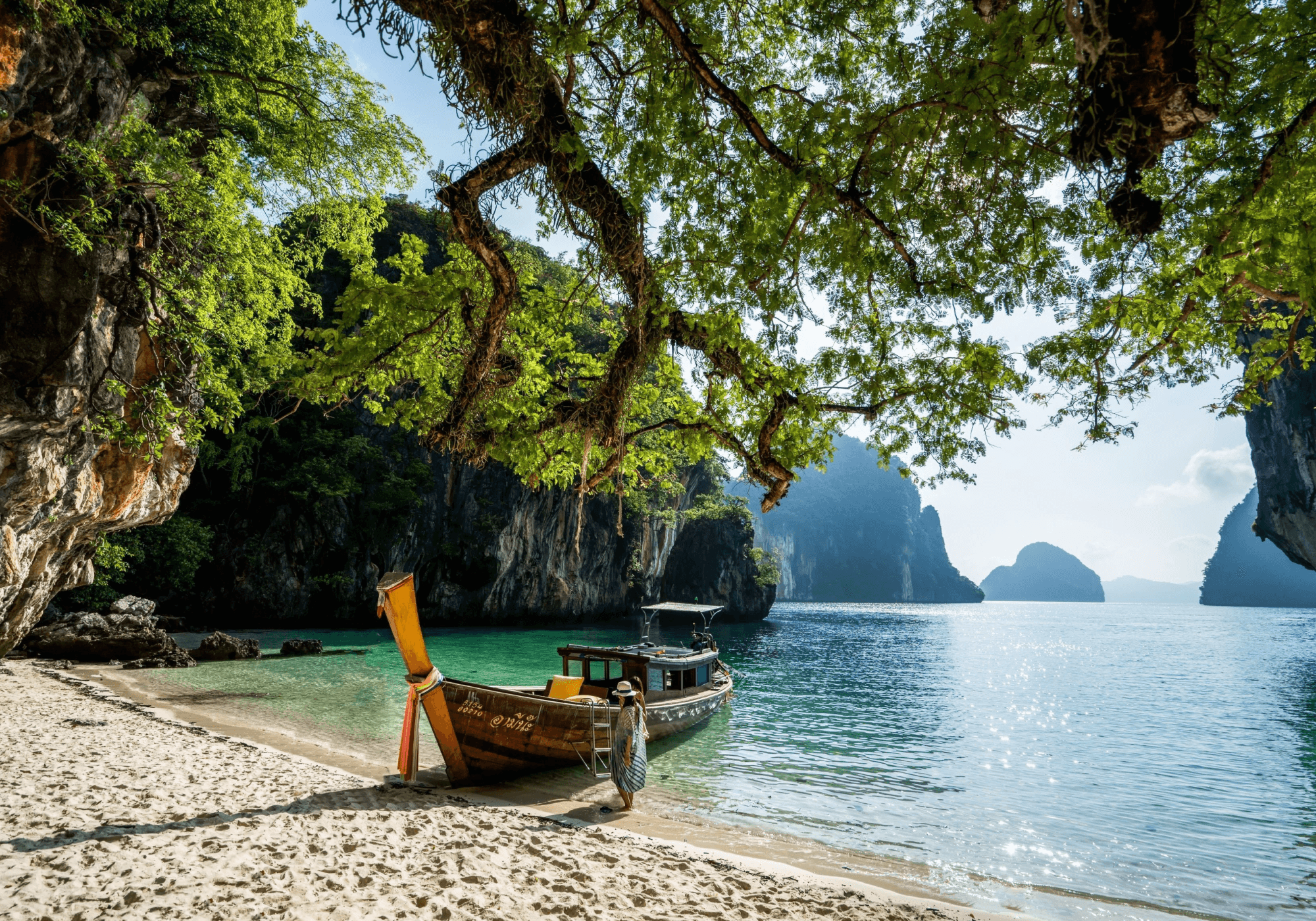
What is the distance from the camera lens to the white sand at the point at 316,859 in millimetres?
3928

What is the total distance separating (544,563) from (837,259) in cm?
3770

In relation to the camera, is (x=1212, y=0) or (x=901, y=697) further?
(x=901, y=697)

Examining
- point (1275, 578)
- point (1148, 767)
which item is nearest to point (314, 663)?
point (1148, 767)

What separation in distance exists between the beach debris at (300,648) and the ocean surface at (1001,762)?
1.24m

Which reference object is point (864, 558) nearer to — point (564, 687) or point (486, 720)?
point (564, 687)

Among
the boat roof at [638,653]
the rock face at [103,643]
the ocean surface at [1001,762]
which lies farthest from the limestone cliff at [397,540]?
the rock face at [103,643]

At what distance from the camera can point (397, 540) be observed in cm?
3341

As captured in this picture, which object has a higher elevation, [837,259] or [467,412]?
[837,259]

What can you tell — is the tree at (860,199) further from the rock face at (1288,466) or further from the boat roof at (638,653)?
the rock face at (1288,466)

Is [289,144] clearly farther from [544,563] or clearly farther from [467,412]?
[544,563]

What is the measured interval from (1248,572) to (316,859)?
675 feet

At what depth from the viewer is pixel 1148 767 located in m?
12.6

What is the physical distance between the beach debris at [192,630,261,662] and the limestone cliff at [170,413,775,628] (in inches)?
429

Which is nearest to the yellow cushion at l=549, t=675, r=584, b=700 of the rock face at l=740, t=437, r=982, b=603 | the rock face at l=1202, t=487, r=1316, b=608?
the rock face at l=740, t=437, r=982, b=603
